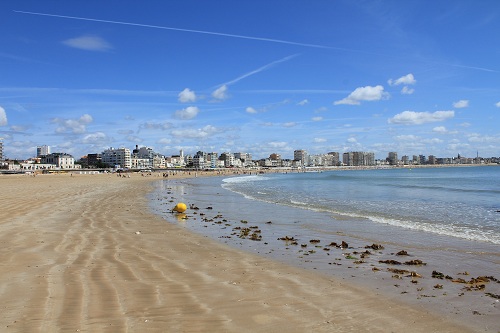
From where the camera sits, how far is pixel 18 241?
10.2 metres

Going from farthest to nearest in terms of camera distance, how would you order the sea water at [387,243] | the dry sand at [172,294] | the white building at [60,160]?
the white building at [60,160] < the sea water at [387,243] < the dry sand at [172,294]

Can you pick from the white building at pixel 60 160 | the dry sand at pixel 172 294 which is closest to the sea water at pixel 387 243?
the dry sand at pixel 172 294

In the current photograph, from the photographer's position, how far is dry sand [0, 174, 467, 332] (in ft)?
16.3

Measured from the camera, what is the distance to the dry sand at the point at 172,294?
Result: 496 cm

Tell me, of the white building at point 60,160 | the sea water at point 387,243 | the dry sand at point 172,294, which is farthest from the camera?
the white building at point 60,160

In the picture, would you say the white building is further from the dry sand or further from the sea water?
the dry sand

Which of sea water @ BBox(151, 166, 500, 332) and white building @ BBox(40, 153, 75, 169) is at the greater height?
white building @ BBox(40, 153, 75, 169)

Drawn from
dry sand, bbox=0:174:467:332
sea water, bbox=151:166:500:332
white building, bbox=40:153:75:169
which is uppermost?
white building, bbox=40:153:75:169

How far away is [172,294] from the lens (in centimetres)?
609

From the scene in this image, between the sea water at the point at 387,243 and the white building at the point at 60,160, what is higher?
the white building at the point at 60,160

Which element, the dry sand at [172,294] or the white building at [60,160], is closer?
the dry sand at [172,294]

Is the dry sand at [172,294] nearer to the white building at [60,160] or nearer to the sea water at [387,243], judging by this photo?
the sea water at [387,243]

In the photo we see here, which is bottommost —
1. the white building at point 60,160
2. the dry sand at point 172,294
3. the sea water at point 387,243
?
the sea water at point 387,243

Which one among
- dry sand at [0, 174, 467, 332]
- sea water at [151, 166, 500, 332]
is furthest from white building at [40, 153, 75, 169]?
dry sand at [0, 174, 467, 332]
